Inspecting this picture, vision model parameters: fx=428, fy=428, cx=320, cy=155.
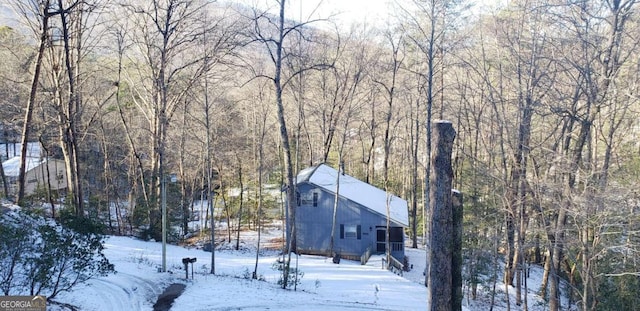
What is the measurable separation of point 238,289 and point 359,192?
1429cm

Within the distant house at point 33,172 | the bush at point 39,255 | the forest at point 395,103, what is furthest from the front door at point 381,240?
the distant house at point 33,172

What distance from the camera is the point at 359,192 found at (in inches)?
1003

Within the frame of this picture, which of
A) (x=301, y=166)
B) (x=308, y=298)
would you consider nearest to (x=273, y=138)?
(x=301, y=166)

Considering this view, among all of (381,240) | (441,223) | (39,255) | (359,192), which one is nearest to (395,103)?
(359,192)

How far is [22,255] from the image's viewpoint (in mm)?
7441

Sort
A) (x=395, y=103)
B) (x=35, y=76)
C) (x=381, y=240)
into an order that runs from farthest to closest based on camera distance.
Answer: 1. (x=395, y=103)
2. (x=381, y=240)
3. (x=35, y=76)

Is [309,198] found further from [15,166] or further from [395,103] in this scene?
[15,166]

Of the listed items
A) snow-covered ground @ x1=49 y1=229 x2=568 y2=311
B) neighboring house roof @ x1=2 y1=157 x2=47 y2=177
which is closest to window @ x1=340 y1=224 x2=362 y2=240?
snow-covered ground @ x1=49 y1=229 x2=568 y2=311

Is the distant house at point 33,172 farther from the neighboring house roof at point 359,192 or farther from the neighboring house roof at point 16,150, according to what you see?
the neighboring house roof at point 359,192

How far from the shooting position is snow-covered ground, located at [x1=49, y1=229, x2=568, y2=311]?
10.3 meters

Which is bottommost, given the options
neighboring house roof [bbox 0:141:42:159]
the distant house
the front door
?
the front door

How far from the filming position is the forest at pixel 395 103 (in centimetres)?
1142

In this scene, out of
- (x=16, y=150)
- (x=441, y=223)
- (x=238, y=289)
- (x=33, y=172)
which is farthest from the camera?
(x=16, y=150)

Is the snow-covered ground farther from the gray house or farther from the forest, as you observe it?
the gray house
